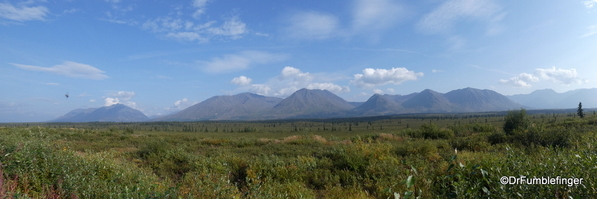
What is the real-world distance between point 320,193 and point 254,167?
3.08m

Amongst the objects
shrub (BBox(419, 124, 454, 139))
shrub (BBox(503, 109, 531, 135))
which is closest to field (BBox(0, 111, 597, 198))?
shrub (BBox(419, 124, 454, 139))

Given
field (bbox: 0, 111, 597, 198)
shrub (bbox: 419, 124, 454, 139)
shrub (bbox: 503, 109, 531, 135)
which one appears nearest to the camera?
field (bbox: 0, 111, 597, 198)

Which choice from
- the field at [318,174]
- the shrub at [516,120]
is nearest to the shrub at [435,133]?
the field at [318,174]

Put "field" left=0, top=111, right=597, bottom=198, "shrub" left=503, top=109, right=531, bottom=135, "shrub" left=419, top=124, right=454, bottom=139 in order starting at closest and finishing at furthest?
"field" left=0, top=111, right=597, bottom=198, "shrub" left=419, top=124, right=454, bottom=139, "shrub" left=503, top=109, right=531, bottom=135

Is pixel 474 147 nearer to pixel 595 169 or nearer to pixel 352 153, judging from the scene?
pixel 352 153

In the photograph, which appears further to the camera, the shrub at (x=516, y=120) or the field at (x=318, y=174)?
the shrub at (x=516, y=120)

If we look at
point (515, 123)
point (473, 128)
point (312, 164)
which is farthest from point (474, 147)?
point (515, 123)

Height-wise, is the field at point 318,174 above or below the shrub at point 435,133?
above

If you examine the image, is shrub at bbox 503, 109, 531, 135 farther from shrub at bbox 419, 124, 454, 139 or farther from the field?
the field

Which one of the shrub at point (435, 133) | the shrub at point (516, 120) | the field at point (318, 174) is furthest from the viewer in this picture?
the shrub at point (516, 120)

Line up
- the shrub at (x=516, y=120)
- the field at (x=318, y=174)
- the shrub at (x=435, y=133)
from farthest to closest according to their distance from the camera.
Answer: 1. the shrub at (x=516, y=120)
2. the shrub at (x=435, y=133)
3. the field at (x=318, y=174)

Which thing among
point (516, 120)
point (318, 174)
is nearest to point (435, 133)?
point (516, 120)

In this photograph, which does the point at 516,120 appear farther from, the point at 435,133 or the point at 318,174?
the point at 318,174

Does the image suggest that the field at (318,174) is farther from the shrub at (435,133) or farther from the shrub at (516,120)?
the shrub at (516,120)
